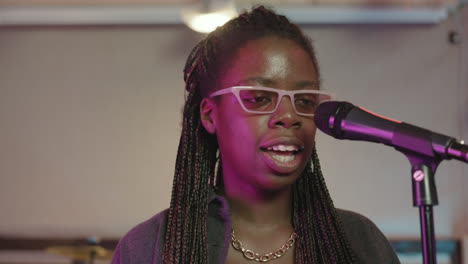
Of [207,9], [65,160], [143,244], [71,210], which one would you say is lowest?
[143,244]

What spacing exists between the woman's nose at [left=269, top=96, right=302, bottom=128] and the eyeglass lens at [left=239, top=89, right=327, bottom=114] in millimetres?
16

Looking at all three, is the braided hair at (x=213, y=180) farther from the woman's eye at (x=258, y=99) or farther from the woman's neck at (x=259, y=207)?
the woman's eye at (x=258, y=99)

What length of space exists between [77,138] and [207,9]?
122 cm

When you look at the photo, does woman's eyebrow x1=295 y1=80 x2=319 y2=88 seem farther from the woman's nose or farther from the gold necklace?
the gold necklace

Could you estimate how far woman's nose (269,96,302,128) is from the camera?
4.81 feet

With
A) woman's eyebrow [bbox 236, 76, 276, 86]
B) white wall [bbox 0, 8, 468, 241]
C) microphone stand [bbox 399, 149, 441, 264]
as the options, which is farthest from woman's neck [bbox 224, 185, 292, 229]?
white wall [bbox 0, 8, 468, 241]

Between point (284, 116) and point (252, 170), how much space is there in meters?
0.14

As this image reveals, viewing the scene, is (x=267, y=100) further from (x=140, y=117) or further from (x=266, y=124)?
(x=140, y=117)

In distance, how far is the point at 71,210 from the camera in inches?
170

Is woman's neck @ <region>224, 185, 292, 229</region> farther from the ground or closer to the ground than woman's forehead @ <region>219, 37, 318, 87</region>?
closer to the ground

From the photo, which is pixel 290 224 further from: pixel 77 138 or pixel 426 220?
pixel 77 138

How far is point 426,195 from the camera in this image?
3.68ft

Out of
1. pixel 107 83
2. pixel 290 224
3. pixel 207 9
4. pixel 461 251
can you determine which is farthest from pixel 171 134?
pixel 290 224

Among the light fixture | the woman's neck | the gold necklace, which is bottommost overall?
the gold necklace
